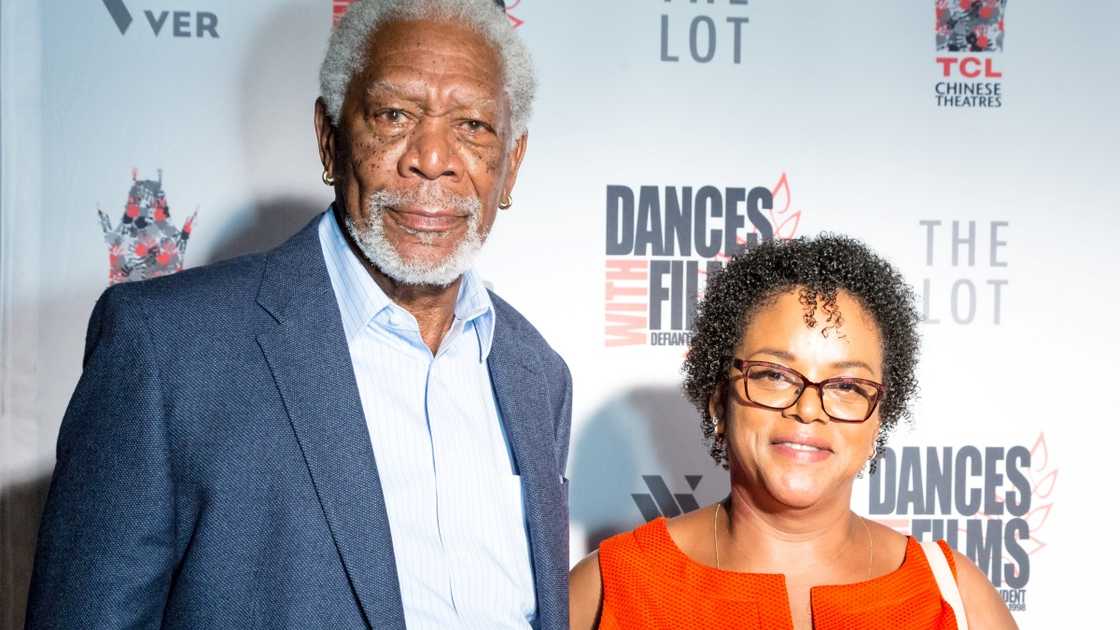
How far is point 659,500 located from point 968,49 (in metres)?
1.51

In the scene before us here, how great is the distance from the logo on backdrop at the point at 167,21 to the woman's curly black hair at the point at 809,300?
1525 mm

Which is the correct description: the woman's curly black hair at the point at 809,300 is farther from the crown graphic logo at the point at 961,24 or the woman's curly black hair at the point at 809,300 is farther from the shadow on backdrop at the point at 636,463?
the crown graphic logo at the point at 961,24

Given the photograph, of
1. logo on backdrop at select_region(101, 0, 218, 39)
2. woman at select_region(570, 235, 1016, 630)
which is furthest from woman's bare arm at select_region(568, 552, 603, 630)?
logo on backdrop at select_region(101, 0, 218, 39)

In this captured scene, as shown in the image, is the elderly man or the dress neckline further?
the dress neckline

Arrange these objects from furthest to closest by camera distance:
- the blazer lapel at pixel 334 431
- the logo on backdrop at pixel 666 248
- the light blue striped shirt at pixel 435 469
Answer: the logo on backdrop at pixel 666 248, the light blue striped shirt at pixel 435 469, the blazer lapel at pixel 334 431

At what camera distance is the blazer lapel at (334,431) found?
1345mm

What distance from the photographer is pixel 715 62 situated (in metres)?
2.77

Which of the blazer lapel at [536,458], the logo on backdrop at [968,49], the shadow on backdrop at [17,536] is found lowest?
the shadow on backdrop at [17,536]

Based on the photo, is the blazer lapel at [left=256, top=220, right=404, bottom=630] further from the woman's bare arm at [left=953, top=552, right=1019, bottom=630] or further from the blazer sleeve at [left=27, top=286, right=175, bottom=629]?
the woman's bare arm at [left=953, top=552, right=1019, bottom=630]

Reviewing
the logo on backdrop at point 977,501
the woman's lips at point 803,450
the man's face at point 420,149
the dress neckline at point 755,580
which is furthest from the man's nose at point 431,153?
the logo on backdrop at point 977,501

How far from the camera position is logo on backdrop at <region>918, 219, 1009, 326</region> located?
2.81m

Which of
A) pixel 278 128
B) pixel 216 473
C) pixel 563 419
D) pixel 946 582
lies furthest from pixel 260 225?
pixel 946 582

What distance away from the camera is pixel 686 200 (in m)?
2.76

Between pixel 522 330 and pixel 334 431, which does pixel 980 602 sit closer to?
pixel 522 330
